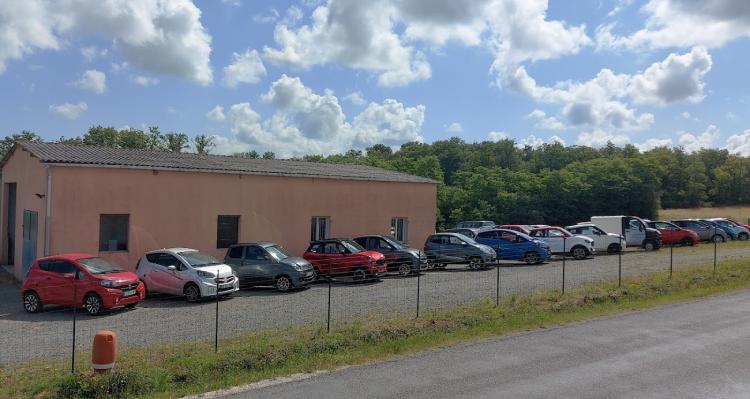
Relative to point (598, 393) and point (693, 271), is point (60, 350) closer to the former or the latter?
point (598, 393)

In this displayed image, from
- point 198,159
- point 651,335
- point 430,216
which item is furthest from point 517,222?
point 651,335

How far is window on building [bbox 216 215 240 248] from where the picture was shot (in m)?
23.4

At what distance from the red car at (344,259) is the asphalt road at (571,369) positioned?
893 centimetres

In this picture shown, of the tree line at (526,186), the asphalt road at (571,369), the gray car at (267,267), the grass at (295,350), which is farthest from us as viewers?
the tree line at (526,186)

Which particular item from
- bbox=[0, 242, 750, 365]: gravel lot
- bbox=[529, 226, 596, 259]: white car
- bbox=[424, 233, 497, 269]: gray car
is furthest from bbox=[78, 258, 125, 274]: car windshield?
bbox=[529, 226, 596, 259]: white car

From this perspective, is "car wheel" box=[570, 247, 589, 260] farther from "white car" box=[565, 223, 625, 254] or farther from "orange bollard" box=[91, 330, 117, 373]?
"orange bollard" box=[91, 330, 117, 373]

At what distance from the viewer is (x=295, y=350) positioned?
1046cm

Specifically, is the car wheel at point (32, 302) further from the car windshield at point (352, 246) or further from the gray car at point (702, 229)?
the gray car at point (702, 229)

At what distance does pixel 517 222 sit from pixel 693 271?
4208 centimetres

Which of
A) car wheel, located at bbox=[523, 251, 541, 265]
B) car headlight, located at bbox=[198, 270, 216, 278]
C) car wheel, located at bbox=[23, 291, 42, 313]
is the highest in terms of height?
car wheel, located at bbox=[523, 251, 541, 265]

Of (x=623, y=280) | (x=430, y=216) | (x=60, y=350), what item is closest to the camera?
(x=60, y=350)

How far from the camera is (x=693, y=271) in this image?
68.8 ft

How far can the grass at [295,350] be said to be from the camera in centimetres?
861

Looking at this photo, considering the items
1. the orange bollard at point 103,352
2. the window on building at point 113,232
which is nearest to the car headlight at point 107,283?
the window on building at point 113,232
